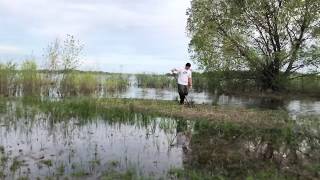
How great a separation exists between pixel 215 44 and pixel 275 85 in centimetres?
528

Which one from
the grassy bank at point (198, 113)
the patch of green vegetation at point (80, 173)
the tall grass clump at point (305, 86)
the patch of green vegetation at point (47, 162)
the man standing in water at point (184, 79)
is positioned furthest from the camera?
the tall grass clump at point (305, 86)

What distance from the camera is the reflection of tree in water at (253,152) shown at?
31.4 ft

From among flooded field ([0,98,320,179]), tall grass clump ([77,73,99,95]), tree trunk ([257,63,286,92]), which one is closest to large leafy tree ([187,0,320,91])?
tree trunk ([257,63,286,92])

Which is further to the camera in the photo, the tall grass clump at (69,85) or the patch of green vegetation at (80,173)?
the tall grass clump at (69,85)

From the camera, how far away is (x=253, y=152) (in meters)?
11.2

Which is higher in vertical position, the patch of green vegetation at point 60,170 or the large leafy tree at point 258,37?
the large leafy tree at point 258,37

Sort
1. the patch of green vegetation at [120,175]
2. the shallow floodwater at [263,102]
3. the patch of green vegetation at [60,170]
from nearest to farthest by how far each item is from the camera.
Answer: the patch of green vegetation at [120,175]
the patch of green vegetation at [60,170]
the shallow floodwater at [263,102]

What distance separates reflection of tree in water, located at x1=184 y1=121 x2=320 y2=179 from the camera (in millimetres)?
9578

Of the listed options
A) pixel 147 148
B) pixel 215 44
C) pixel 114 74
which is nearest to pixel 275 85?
pixel 215 44

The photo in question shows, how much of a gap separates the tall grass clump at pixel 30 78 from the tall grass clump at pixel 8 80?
54 centimetres

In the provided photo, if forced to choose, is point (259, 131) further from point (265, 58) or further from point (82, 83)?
point (265, 58)

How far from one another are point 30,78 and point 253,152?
1709cm

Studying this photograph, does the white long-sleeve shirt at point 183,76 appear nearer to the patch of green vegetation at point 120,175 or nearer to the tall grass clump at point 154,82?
the patch of green vegetation at point 120,175

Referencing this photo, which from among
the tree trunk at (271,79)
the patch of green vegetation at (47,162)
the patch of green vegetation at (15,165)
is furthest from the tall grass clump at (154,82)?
the patch of green vegetation at (15,165)
